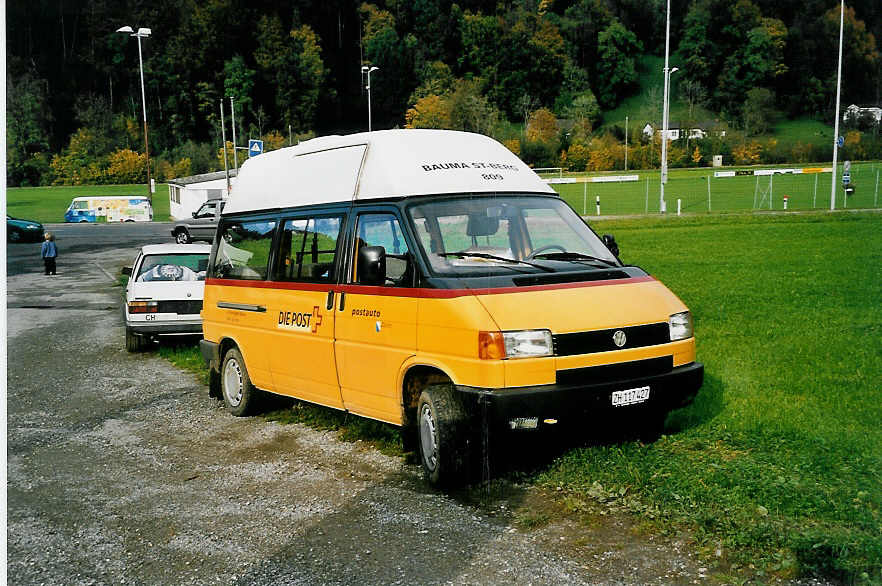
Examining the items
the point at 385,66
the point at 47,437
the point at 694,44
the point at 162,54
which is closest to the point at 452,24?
the point at 385,66

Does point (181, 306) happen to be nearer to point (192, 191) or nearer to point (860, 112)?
point (860, 112)

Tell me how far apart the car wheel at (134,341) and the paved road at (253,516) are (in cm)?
366

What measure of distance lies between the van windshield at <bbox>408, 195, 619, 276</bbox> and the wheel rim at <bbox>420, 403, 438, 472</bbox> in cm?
99

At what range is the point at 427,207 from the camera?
21.0 feet

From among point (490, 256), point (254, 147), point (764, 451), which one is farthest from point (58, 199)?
point (764, 451)

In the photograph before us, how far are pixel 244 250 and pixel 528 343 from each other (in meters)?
3.94

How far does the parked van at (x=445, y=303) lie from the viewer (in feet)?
18.2

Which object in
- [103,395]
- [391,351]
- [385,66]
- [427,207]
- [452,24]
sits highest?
[452,24]

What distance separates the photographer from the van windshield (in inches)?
243

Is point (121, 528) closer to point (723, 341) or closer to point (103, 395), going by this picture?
point (103, 395)

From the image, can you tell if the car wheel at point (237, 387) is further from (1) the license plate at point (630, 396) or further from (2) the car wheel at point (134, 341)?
(2) the car wheel at point (134, 341)

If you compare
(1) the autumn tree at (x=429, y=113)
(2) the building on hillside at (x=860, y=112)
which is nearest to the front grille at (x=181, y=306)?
(1) the autumn tree at (x=429, y=113)

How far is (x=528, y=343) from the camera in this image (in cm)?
550

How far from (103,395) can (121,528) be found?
4916 mm
